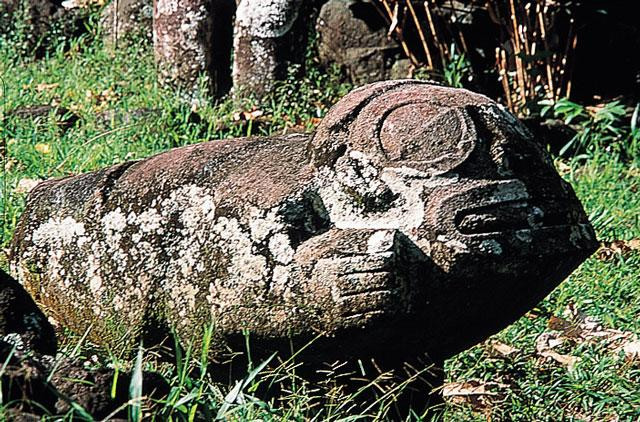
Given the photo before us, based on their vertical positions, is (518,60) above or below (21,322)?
below

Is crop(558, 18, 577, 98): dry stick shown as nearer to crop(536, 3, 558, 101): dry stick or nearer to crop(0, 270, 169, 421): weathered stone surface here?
crop(536, 3, 558, 101): dry stick

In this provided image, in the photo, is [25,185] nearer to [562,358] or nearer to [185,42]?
[185,42]

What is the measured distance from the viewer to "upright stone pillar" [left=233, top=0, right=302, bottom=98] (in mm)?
6852

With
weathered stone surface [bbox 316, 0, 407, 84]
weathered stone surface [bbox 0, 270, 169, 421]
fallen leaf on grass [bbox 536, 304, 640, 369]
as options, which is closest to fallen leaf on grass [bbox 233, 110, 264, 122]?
weathered stone surface [bbox 316, 0, 407, 84]

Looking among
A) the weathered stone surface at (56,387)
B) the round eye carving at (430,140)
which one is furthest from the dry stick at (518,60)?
the weathered stone surface at (56,387)

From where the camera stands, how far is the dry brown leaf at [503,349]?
4422 mm

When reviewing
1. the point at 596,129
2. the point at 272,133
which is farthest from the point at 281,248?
the point at 596,129

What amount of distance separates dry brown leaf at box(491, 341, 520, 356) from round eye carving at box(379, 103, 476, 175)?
151 centimetres

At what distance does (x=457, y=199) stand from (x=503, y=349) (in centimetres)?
154

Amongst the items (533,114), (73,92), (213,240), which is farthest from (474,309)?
(73,92)

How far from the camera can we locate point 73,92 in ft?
24.3

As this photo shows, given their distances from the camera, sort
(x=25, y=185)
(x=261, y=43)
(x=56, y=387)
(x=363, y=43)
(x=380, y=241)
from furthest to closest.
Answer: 1. (x=363, y=43)
2. (x=261, y=43)
3. (x=25, y=185)
4. (x=380, y=241)
5. (x=56, y=387)

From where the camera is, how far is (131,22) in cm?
835

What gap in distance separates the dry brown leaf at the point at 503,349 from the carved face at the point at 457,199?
1159mm
